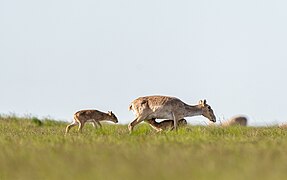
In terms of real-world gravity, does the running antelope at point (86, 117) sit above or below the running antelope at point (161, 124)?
above

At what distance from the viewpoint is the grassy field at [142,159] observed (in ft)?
31.7

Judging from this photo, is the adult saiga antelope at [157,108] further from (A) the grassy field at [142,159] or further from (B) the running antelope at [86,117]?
(A) the grassy field at [142,159]

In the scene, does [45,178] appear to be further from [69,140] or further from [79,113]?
[79,113]

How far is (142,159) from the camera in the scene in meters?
11.1

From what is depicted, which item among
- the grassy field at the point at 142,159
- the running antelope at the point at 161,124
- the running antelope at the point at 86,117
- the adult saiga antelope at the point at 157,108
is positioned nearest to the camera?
the grassy field at the point at 142,159

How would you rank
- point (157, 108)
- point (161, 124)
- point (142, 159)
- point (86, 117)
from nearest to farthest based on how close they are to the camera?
point (142, 159), point (157, 108), point (161, 124), point (86, 117)

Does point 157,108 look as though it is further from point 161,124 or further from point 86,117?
point 86,117

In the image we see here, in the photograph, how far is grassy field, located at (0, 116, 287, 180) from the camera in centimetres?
967

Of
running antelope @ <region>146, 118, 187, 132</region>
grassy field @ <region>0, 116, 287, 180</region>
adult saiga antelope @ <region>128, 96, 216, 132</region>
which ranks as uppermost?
adult saiga antelope @ <region>128, 96, 216, 132</region>

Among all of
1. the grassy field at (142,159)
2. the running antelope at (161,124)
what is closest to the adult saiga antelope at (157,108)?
the running antelope at (161,124)

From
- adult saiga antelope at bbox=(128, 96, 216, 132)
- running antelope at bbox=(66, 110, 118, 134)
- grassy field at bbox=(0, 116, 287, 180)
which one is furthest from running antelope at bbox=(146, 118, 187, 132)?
grassy field at bbox=(0, 116, 287, 180)

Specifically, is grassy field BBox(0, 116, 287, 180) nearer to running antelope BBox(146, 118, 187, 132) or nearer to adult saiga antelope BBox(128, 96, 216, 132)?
adult saiga antelope BBox(128, 96, 216, 132)

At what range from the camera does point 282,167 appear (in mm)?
10102

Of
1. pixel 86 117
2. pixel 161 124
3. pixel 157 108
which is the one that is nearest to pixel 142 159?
pixel 157 108
